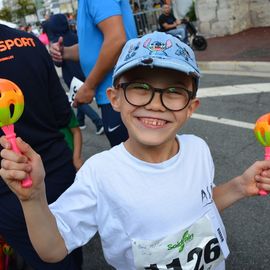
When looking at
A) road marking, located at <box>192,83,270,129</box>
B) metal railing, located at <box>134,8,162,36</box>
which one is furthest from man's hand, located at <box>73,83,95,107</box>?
metal railing, located at <box>134,8,162,36</box>

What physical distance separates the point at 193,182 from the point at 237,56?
23.3ft

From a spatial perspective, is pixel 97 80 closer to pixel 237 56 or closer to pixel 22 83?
pixel 22 83

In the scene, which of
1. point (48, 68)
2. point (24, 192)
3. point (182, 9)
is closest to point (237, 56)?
point (182, 9)

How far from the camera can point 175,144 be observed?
Answer: 4.75ft

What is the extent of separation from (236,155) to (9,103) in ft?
9.82

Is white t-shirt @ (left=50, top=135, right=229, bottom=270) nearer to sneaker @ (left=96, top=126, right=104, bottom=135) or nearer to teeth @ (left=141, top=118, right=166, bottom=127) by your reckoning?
teeth @ (left=141, top=118, right=166, bottom=127)

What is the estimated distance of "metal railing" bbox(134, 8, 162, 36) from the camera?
11.8 metres

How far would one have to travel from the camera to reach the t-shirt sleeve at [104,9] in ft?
6.27

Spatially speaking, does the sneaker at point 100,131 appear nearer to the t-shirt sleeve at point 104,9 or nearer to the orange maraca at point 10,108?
the t-shirt sleeve at point 104,9

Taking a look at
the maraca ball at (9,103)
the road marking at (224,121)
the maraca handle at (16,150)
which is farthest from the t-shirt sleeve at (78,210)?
the road marking at (224,121)

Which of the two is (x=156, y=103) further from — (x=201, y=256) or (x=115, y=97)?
(x=201, y=256)

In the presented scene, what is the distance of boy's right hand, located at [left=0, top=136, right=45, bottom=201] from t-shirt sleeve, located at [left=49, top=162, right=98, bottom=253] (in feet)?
0.69

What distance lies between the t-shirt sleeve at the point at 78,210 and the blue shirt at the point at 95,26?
2.92 ft

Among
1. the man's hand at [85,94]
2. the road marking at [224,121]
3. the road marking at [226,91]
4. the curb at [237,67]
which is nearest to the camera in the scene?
the man's hand at [85,94]
